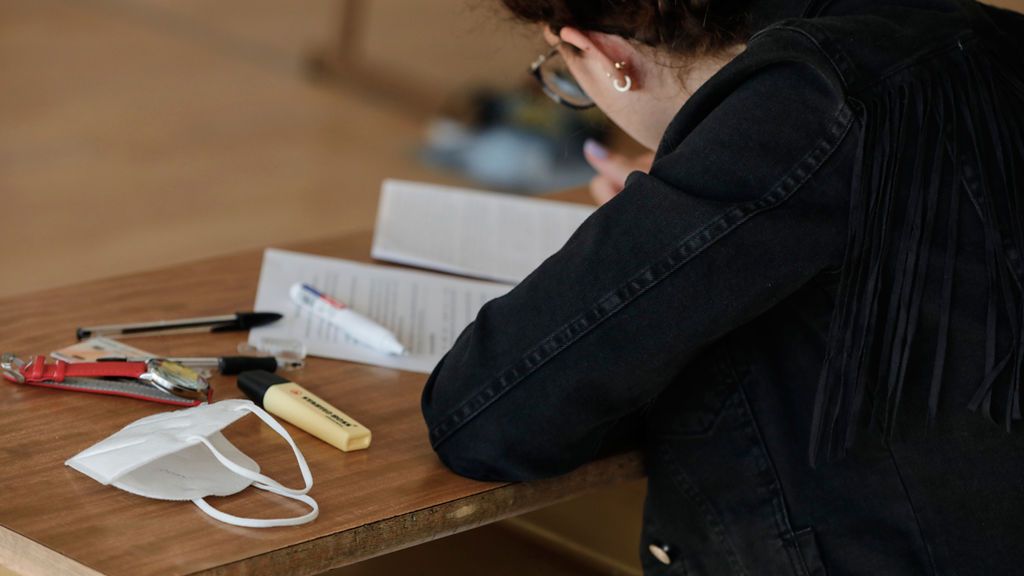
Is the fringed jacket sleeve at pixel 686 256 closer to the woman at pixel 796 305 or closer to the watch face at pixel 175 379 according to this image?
the woman at pixel 796 305

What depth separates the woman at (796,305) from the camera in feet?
3.10

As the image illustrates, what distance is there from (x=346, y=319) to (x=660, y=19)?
0.43 m

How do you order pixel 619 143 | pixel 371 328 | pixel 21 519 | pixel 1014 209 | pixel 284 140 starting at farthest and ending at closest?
pixel 619 143
pixel 284 140
pixel 371 328
pixel 1014 209
pixel 21 519

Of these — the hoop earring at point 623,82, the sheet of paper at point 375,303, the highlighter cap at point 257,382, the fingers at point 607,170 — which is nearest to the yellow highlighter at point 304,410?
the highlighter cap at point 257,382

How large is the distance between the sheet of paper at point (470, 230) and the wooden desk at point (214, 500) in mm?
246

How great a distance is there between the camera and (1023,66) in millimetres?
1098

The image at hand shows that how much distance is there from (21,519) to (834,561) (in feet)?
1.97

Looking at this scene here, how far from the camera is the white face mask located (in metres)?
0.95

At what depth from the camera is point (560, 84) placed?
1343 mm

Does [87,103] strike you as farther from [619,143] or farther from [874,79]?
[874,79]

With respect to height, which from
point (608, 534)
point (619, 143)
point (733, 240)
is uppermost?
point (733, 240)

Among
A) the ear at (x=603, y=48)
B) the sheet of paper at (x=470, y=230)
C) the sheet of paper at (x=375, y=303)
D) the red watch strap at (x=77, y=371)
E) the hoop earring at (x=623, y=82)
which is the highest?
the ear at (x=603, y=48)

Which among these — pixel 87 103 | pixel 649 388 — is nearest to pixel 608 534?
pixel 649 388

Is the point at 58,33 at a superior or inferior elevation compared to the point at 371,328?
inferior
